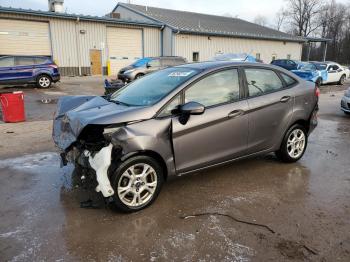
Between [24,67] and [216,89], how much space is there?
48.5ft

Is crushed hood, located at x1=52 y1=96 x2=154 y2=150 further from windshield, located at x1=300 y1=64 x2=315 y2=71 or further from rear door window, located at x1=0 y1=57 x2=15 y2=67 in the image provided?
windshield, located at x1=300 y1=64 x2=315 y2=71

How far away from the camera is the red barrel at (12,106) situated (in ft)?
27.2

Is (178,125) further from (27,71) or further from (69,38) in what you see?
(69,38)

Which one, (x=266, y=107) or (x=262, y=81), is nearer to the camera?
(x=266, y=107)

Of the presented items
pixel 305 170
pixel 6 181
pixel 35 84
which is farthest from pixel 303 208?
pixel 35 84

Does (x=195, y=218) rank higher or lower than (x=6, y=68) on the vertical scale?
lower

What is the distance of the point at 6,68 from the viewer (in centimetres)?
1600

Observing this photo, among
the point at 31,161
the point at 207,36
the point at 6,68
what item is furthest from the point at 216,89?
the point at 207,36

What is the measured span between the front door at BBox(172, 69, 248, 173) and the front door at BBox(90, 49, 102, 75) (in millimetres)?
22573

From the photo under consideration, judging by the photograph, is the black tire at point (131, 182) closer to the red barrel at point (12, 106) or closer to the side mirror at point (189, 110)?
the side mirror at point (189, 110)

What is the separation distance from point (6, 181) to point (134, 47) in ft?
79.1

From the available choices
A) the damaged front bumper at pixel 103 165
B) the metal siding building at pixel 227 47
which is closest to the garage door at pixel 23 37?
the metal siding building at pixel 227 47

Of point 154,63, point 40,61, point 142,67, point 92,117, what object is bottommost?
point 142,67

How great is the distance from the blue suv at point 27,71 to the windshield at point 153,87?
13.5 metres
